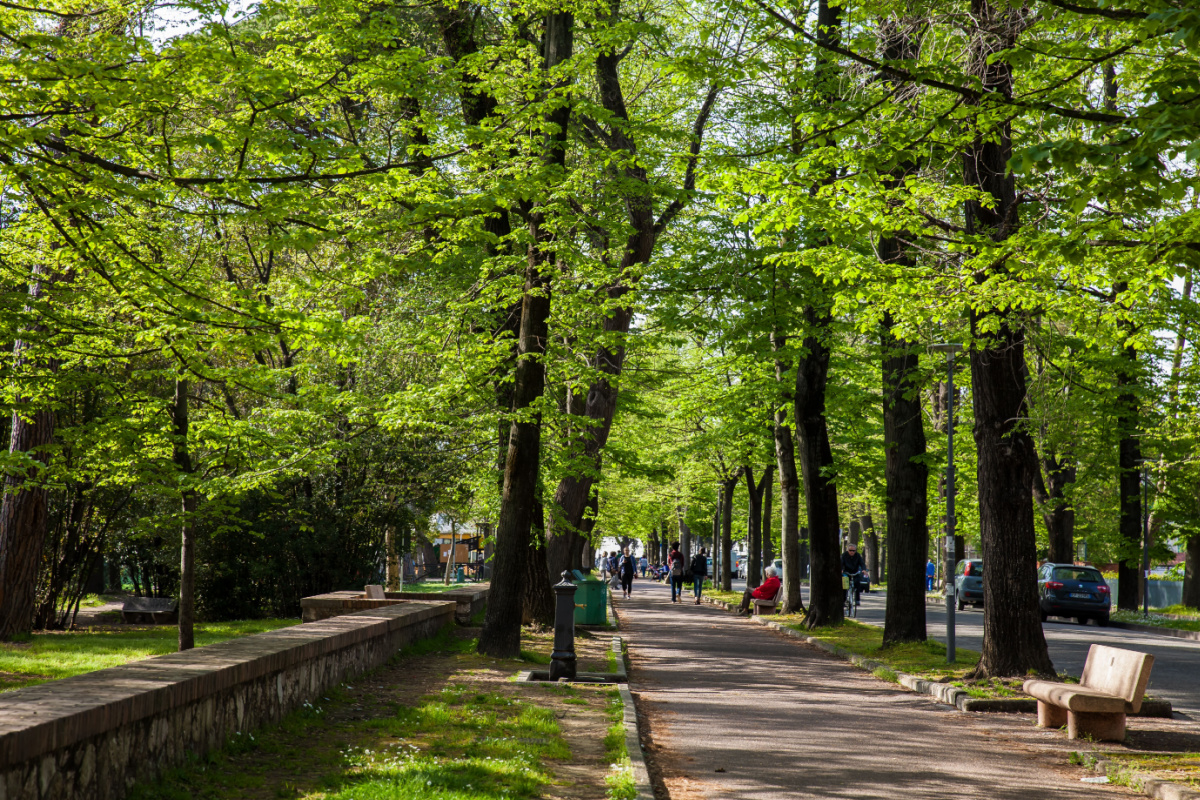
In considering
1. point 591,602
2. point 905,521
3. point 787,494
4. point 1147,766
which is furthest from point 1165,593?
point 1147,766

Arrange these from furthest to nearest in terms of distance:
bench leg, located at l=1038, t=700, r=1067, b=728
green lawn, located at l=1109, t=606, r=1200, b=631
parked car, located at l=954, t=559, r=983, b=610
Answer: parked car, located at l=954, t=559, r=983, b=610 < green lawn, located at l=1109, t=606, r=1200, b=631 < bench leg, located at l=1038, t=700, r=1067, b=728

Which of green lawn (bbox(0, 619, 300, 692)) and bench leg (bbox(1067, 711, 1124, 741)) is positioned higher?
bench leg (bbox(1067, 711, 1124, 741))

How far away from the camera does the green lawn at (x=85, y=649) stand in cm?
1202

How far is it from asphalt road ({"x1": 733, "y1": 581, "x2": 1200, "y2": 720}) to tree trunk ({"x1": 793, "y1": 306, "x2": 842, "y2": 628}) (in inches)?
81.4

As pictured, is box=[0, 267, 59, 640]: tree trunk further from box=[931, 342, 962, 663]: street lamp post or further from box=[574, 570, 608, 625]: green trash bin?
box=[931, 342, 962, 663]: street lamp post

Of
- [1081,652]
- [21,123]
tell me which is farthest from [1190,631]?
[21,123]

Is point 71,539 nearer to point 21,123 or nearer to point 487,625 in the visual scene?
point 487,625

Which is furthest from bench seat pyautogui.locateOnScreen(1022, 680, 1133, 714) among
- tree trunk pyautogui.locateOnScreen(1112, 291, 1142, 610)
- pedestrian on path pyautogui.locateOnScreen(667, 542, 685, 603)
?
pedestrian on path pyautogui.locateOnScreen(667, 542, 685, 603)

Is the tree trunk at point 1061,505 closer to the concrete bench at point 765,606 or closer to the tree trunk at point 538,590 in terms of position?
the concrete bench at point 765,606

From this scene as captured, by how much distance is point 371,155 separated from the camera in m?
16.2

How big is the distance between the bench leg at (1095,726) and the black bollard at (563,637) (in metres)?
5.59

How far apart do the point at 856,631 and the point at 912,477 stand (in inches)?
209

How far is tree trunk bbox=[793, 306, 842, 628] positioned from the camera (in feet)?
70.6

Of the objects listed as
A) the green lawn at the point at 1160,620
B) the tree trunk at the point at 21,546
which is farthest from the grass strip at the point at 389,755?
the green lawn at the point at 1160,620
